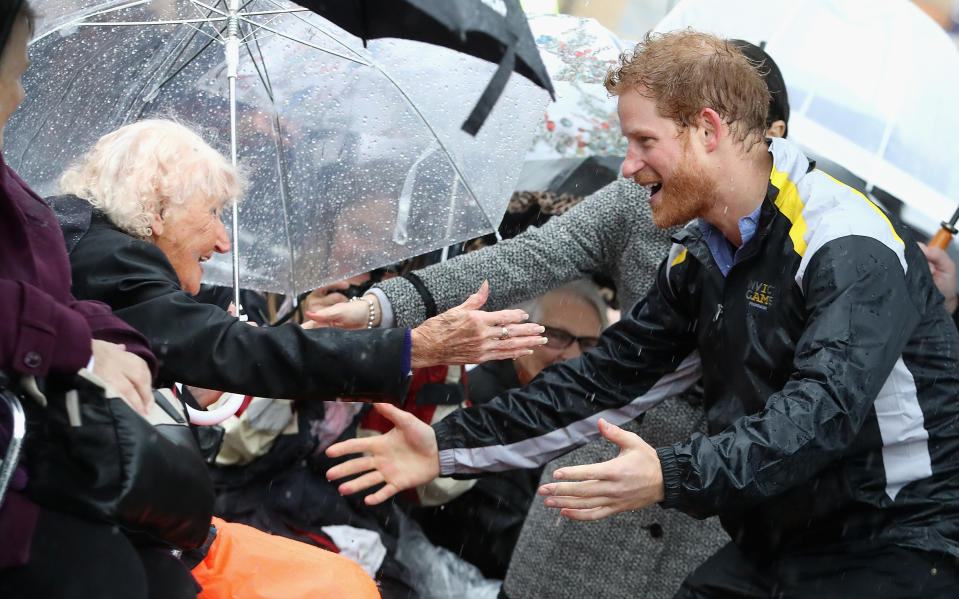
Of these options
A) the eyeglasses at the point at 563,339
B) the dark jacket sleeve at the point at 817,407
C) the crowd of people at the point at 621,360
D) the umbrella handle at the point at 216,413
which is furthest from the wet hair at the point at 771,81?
the umbrella handle at the point at 216,413

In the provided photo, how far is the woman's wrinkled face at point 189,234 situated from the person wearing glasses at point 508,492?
1.83m

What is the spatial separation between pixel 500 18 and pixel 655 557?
2.08 meters

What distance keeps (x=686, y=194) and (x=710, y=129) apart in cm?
19

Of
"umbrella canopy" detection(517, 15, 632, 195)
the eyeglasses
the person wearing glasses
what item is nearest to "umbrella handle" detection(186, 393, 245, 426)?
the person wearing glasses

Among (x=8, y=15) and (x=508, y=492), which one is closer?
(x=8, y=15)

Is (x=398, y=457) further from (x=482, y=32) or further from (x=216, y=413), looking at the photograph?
(x=482, y=32)

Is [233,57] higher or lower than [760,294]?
higher

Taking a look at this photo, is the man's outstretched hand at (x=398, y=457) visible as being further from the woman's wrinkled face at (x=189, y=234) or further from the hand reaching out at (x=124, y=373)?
the hand reaching out at (x=124, y=373)

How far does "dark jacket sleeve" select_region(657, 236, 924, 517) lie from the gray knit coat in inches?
39.0

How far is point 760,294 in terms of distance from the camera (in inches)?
104

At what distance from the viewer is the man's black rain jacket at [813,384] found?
229 centimetres

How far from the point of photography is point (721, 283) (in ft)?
9.16

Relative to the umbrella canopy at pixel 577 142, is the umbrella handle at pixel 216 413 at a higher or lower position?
lower

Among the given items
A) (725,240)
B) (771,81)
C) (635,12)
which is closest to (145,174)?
(725,240)
